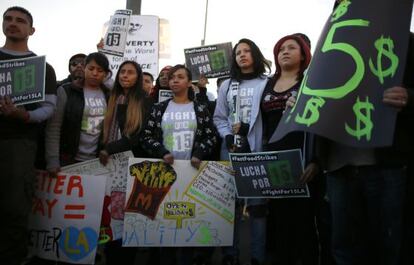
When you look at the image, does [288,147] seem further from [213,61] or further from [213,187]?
[213,61]

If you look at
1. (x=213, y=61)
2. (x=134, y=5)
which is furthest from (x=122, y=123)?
(x=134, y=5)

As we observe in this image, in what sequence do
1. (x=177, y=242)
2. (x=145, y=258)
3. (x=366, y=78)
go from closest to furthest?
(x=366, y=78) < (x=177, y=242) < (x=145, y=258)

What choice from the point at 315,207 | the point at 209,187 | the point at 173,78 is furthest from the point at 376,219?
→ the point at 173,78

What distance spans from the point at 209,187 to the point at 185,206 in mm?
273

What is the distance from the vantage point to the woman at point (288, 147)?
110 inches

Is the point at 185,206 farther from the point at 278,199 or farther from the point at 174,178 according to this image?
the point at 278,199

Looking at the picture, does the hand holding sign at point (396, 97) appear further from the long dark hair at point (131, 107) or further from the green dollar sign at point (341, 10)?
the long dark hair at point (131, 107)

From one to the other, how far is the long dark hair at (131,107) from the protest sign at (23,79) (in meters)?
0.67

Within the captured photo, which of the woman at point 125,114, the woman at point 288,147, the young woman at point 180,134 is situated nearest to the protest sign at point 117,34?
the woman at point 125,114

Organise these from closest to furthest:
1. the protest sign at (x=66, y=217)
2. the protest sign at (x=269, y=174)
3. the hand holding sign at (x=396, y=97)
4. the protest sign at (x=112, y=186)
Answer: the hand holding sign at (x=396, y=97) < the protest sign at (x=269, y=174) < the protest sign at (x=66, y=217) < the protest sign at (x=112, y=186)

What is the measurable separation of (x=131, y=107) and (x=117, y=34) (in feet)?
7.47

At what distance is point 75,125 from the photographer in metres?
3.36

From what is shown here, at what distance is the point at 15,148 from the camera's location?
294 cm

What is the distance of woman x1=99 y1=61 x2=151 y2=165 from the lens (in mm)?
3408
